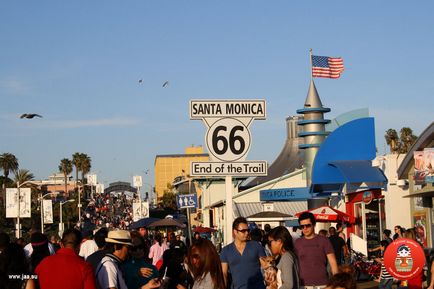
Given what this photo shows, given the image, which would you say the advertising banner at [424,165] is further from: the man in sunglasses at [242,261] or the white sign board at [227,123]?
the man in sunglasses at [242,261]

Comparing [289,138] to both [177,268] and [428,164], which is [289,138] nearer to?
[428,164]

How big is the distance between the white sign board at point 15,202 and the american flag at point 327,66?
19603 millimetres

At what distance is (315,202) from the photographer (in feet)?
165

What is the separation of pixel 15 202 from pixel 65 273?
4740 centimetres

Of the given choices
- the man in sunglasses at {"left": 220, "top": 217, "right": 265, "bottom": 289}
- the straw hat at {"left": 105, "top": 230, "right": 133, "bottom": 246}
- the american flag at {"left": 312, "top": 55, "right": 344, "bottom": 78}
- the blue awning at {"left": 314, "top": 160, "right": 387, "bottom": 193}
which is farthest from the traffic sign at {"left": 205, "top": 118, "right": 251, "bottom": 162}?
the american flag at {"left": 312, "top": 55, "right": 344, "bottom": 78}

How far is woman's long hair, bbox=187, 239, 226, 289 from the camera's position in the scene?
828 centimetres

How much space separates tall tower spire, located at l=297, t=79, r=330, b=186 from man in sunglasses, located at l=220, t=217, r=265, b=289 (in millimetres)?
40359

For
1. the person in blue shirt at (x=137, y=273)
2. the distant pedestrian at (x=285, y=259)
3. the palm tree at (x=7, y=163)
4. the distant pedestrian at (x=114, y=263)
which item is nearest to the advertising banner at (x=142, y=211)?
the distant pedestrian at (x=285, y=259)

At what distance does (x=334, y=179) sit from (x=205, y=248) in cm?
3118

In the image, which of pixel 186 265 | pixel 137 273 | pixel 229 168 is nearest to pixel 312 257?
pixel 229 168

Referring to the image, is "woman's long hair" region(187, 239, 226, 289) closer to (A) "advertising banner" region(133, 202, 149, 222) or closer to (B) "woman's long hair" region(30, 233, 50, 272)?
(B) "woman's long hair" region(30, 233, 50, 272)

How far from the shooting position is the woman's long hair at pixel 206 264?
828cm

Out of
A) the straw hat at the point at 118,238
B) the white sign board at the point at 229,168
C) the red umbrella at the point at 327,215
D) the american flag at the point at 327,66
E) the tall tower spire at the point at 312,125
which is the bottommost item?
the straw hat at the point at 118,238

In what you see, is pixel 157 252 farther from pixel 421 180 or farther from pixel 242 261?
pixel 242 261
